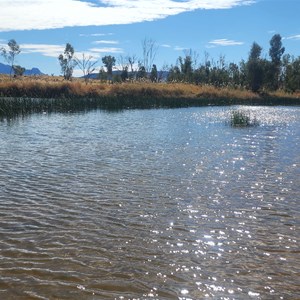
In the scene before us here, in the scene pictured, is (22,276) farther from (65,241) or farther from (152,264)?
(152,264)

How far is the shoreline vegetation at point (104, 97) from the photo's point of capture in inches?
1276

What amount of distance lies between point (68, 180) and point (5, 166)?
2.55m

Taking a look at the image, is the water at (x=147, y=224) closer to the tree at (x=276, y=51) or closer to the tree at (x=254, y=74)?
the tree at (x=254, y=74)

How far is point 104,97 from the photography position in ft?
134

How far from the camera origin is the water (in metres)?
5.09

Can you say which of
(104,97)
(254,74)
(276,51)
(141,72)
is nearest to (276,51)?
(276,51)

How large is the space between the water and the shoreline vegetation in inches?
673

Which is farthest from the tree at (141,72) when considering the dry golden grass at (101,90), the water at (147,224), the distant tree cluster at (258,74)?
the water at (147,224)

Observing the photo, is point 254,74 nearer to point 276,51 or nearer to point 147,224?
point 276,51

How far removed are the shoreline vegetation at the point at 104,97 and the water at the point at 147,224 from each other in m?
17.1

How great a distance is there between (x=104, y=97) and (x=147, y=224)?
34.4 m

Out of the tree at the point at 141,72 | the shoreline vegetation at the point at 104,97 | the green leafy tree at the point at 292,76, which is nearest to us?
A: the shoreline vegetation at the point at 104,97

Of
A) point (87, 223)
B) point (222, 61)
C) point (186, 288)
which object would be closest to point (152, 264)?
point (186, 288)

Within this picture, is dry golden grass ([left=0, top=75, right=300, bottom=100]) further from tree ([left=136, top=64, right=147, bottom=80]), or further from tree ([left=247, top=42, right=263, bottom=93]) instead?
tree ([left=136, top=64, right=147, bottom=80])
